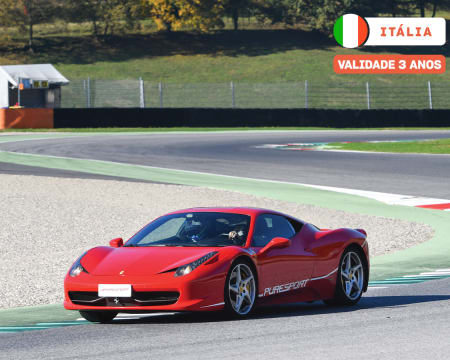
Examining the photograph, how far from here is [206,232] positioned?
30.2 feet

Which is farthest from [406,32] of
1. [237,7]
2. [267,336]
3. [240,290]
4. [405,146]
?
[267,336]

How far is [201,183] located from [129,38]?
73.6m

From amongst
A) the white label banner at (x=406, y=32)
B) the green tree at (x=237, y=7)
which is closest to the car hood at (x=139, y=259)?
the white label banner at (x=406, y=32)

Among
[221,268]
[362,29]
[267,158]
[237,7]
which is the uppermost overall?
[237,7]

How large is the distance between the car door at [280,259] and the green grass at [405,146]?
24.9 metres

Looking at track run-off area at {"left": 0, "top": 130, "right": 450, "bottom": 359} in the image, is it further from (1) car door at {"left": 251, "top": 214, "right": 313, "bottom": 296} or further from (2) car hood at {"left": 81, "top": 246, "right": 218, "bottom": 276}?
(2) car hood at {"left": 81, "top": 246, "right": 218, "bottom": 276}

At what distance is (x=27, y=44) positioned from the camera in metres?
90.0

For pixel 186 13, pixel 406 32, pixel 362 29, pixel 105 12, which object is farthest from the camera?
pixel 105 12

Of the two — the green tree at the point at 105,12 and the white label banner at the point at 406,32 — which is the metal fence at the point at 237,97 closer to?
the white label banner at the point at 406,32

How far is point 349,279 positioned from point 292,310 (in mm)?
743

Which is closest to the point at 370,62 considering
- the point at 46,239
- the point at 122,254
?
the point at 46,239

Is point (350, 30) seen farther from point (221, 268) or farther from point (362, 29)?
point (221, 268)

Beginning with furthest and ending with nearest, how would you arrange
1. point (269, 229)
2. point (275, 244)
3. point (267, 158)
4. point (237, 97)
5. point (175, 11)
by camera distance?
point (175, 11)
point (237, 97)
point (267, 158)
point (269, 229)
point (275, 244)

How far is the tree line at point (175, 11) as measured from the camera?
9019cm
